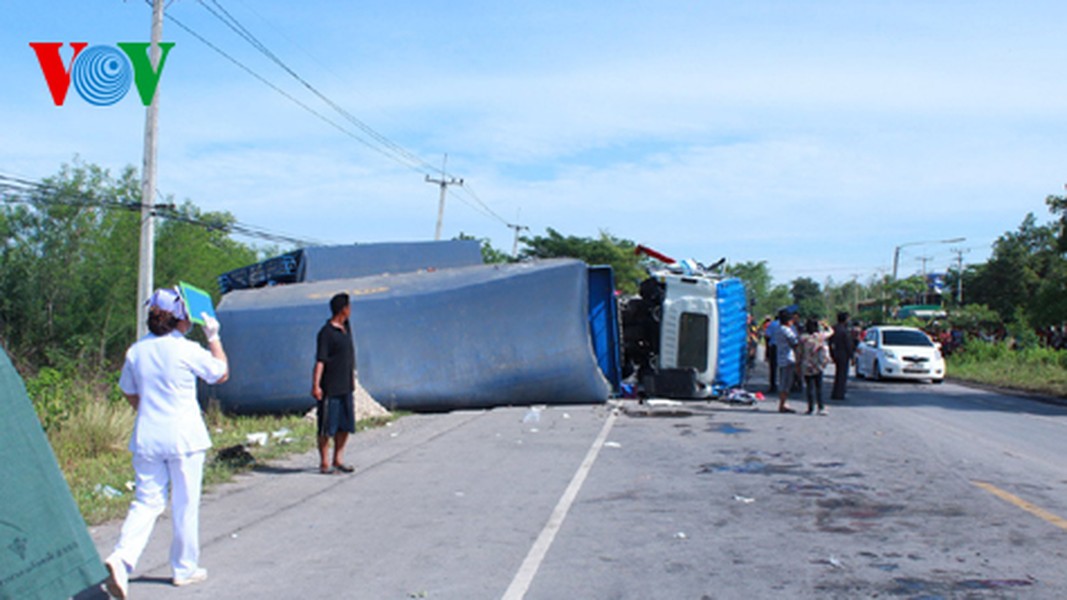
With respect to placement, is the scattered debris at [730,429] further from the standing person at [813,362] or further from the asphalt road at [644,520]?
the standing person at [813,362]

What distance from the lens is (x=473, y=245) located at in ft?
73.4

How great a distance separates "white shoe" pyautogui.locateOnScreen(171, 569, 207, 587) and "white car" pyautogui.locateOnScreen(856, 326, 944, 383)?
982 inches

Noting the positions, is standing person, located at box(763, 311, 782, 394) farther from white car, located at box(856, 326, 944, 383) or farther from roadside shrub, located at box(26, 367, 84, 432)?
roadside shrub, located at box(26, 367, 84, 432)

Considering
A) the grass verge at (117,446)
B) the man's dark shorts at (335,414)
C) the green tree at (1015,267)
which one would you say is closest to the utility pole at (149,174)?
the grass verge at (117,446)

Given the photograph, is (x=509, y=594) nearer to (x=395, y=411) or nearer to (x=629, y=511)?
(x=629, y=511)

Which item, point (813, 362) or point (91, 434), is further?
point (813, 362)

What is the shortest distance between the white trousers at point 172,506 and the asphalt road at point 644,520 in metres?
0.23

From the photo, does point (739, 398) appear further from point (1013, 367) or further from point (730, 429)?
point (1013, 367)

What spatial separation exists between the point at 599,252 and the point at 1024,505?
54.8 m

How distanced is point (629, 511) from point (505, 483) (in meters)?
1.94

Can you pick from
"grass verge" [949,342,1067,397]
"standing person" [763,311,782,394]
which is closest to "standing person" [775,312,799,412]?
"standing person" [763,311,782,394]

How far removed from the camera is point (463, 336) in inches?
719

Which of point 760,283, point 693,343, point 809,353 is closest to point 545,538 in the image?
point 809,353

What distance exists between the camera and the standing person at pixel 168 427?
585 centimetres
